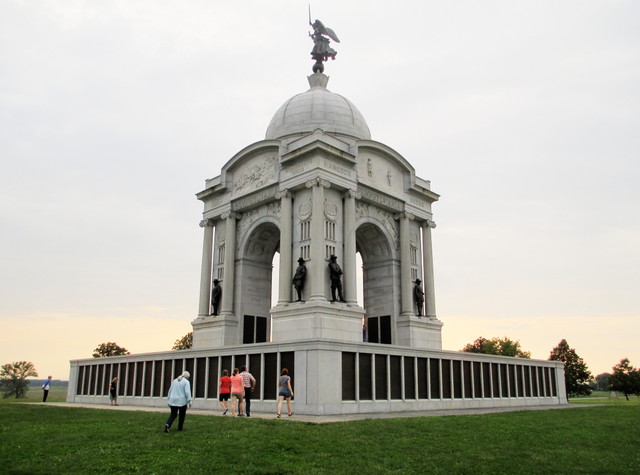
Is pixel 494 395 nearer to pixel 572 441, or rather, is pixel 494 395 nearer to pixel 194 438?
pixel 572 441

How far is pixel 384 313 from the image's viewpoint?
37719 mm

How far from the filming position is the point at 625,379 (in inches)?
3169

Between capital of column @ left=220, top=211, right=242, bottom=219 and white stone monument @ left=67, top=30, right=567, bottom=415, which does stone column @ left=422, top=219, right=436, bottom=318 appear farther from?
capital of column @ left=220, top=211, right=242, bottom=219

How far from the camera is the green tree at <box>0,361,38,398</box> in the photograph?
76.3 meters

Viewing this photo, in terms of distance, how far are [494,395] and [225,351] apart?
15.5 m

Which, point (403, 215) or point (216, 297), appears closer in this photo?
point (216, 297)

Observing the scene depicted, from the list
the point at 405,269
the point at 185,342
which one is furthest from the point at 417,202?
the point at 185,342

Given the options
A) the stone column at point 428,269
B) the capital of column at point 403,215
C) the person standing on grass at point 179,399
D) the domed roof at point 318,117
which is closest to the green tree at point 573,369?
the stone column at point 428,269

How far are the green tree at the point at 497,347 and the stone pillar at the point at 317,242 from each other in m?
56.6

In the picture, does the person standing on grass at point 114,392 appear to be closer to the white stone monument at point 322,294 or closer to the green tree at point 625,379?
the white stone monument at point 322,294

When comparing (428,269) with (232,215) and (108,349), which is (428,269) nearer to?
(232,215)

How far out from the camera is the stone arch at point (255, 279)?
3750cm

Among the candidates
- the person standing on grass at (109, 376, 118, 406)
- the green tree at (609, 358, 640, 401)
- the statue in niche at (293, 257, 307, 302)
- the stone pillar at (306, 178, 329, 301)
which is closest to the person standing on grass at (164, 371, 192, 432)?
the stone pillar at (306, 178, 329, 301)

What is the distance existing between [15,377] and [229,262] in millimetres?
57909
